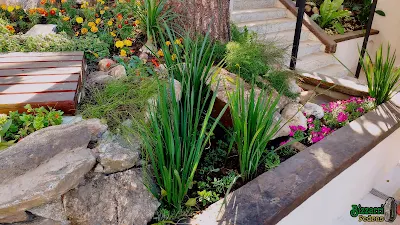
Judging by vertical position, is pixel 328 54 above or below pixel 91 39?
below

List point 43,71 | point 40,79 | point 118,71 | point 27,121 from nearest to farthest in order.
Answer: point 27,121 < point 40,79 < point 43,71 < point 118,71

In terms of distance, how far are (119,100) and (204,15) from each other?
3.66 ft

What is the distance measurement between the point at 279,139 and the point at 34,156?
1.39 metres

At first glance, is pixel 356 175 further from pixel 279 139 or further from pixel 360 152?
pixel 279 139

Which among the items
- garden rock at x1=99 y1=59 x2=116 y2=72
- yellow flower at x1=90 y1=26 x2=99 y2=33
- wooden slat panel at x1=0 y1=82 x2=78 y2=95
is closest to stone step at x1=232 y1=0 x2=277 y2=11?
yellow flower at x1=90 y1=26 x2=99 y2=33

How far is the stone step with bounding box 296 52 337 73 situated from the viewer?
4.29 meters

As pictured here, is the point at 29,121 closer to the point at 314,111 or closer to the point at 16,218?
the point at 16,218

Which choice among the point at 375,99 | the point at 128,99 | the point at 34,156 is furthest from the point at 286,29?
the point at 34,156

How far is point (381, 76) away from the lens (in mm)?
2561

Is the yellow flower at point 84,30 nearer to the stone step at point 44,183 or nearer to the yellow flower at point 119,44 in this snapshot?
the yellow flower at point 119,44

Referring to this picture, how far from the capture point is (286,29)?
15.1ft

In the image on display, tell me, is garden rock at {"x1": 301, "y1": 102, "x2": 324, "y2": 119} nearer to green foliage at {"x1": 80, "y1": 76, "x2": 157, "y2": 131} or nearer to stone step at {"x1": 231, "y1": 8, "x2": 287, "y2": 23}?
green foliage at {"x1": 80, "y1": 76, "x2": 157, "y2": 131}

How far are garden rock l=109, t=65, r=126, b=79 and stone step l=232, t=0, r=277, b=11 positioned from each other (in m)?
2.62

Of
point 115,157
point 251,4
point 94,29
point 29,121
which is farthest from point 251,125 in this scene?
point 251,4
